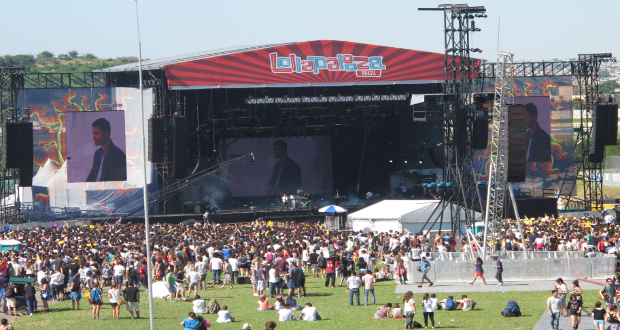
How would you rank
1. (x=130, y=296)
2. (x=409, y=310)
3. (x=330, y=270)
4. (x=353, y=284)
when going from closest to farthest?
(x=409, y=310), (x=130, y=296), (x=353, y=284), (x=330, y=270)

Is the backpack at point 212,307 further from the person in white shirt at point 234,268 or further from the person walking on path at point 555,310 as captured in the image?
the person walking on path at point 555,310

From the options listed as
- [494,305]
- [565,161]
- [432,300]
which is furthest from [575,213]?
[432,300]

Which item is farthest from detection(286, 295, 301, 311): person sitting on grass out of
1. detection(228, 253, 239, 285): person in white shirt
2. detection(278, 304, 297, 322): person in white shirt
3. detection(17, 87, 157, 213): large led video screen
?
detection(17, 87, 157, 213): large led video screen

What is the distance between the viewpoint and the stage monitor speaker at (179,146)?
40625 millimetres

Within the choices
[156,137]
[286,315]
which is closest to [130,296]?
[286,315]

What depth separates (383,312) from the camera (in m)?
18.1

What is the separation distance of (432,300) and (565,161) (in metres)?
32.2

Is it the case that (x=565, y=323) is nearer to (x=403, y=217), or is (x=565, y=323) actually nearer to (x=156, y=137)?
(x=403, y=217)

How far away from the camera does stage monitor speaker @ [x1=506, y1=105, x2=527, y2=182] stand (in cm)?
2397

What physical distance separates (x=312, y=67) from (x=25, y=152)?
15963mm

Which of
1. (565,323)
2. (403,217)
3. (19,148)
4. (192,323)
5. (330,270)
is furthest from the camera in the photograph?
(19,148)

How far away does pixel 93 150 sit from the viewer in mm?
43719

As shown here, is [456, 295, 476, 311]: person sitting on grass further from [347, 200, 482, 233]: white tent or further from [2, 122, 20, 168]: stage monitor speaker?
[2, 122, 20, 168]: stage monitor speaker

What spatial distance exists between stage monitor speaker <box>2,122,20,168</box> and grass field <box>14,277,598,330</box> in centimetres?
1929
